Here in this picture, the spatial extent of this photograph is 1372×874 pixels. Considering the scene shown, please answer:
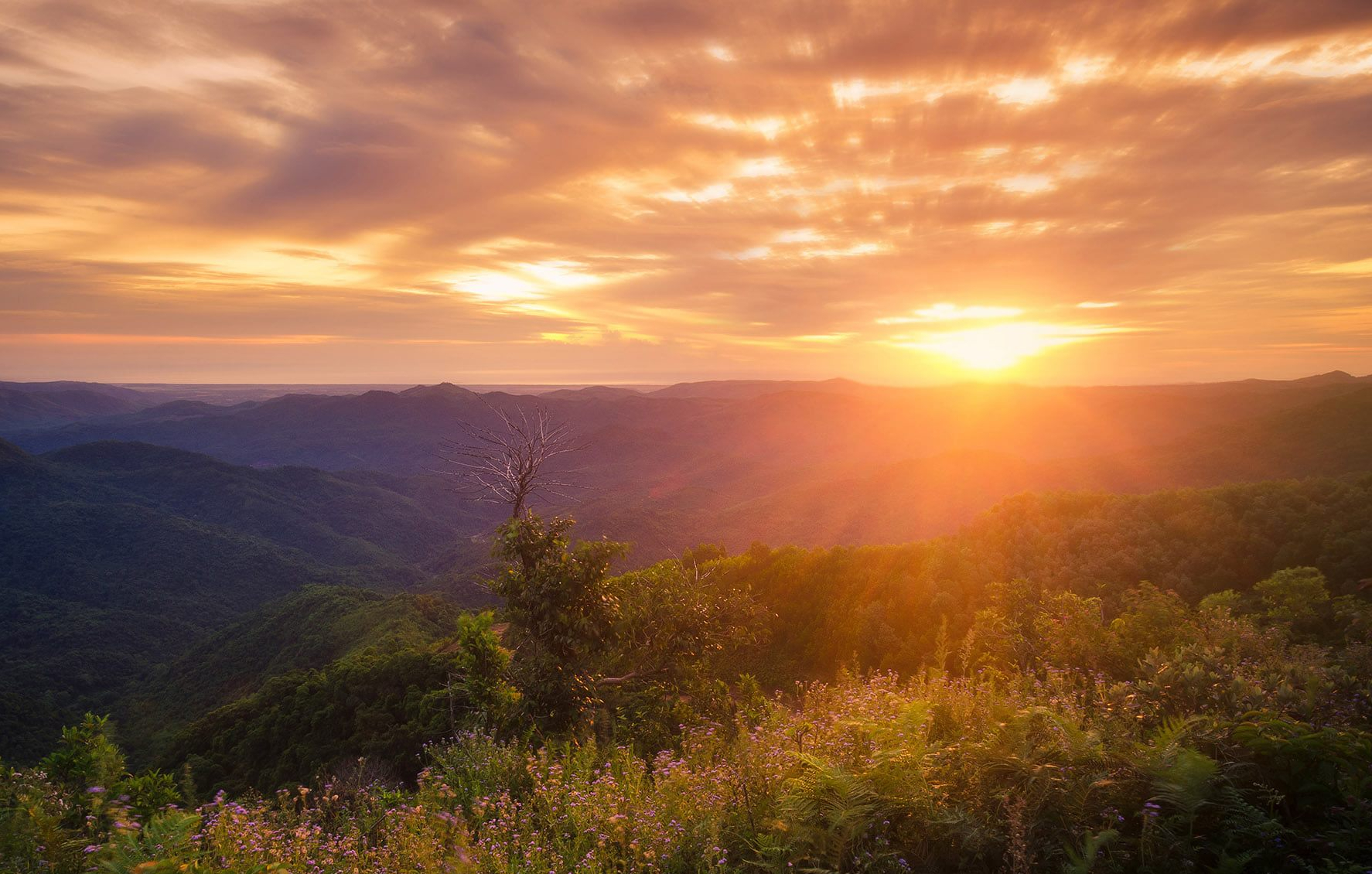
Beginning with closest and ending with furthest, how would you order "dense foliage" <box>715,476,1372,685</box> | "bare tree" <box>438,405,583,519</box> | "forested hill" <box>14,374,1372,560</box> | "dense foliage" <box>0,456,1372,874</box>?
"dense foliage" <box>0,456,1372,874</box> → "bare tree" <box>438,405,583,519</box> → "dense foliage" <box>715,476,1372,685</box> → "forested hill" <box>14,374,1372,560</box>

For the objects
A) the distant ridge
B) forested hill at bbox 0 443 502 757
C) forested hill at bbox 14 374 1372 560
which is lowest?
forested hill at bbox 0 443 502 757

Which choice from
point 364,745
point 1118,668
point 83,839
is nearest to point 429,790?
point 83,839

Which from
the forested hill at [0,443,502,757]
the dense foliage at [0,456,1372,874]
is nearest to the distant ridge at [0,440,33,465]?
the forested hill at [0,443,502,757]

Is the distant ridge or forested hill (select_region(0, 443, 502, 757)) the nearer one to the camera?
forested hill (select_region(0, 443, 502, 757))

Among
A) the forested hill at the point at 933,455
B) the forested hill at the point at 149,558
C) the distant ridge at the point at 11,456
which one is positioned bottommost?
the forested hill at the point at 149,558

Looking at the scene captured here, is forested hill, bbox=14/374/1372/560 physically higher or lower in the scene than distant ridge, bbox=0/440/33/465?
higher

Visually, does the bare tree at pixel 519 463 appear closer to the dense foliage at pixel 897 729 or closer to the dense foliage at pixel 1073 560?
the dense foliage at pixel 897 729

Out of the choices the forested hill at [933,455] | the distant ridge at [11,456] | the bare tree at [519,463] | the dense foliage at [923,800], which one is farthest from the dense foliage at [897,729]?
the distant ridge at [11,456]

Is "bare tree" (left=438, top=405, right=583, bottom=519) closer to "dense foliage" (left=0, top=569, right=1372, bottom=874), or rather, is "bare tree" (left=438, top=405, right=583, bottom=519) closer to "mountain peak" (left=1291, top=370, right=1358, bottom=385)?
"dense foliage" (left=0, top=569, right=1372, bottom=874)

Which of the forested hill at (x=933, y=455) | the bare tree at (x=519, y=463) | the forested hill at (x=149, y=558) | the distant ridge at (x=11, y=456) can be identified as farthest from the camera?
the distant ridge at (x=11, y=456)

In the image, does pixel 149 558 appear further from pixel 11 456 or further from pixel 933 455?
pixel 933 455

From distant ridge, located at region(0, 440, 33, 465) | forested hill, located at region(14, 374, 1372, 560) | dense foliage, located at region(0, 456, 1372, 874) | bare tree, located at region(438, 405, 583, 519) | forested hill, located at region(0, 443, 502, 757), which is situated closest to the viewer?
dense foliage, located at region(0, 456, 1372, 874)

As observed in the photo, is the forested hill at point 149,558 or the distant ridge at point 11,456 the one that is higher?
the distant ridge at point 11,456

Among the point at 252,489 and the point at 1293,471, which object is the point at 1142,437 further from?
the point at 252,489
